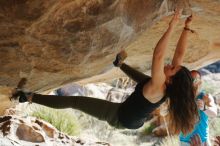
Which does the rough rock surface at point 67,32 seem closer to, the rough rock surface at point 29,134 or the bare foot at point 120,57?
the bare foot at point 120,57

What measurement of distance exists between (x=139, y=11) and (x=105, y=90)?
901 centimetres

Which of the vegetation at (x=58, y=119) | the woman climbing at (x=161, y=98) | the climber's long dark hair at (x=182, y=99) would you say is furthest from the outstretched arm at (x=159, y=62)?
the vegetation at (x=58, y=119)

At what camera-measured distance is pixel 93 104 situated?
3742 millimetres

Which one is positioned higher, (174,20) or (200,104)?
(174,20)

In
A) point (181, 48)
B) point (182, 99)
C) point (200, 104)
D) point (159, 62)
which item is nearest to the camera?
point (159, 62)

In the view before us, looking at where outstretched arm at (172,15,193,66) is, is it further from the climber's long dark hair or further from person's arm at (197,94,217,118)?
person's arm at (197,94,217,118)

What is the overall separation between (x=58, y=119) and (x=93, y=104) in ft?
13.3

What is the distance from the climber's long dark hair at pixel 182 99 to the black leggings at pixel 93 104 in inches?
15.3

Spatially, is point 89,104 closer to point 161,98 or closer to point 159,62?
point 161,98

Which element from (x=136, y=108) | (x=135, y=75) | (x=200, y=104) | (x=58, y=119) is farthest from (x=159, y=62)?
(x=58, y=119)

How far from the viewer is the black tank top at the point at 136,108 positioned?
3416mm

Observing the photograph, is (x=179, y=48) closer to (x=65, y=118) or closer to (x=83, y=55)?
(x=83, y=55)

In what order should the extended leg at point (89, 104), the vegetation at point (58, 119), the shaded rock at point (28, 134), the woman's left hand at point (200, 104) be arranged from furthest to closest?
1. the vegetation at point (58, 119)
2. the shaded rock at point (28, 134)
3. the woman's left hand at point (200, 104)
4. the extended leg at point (89, 104)

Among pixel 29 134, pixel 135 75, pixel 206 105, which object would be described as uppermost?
pixel 135 75
